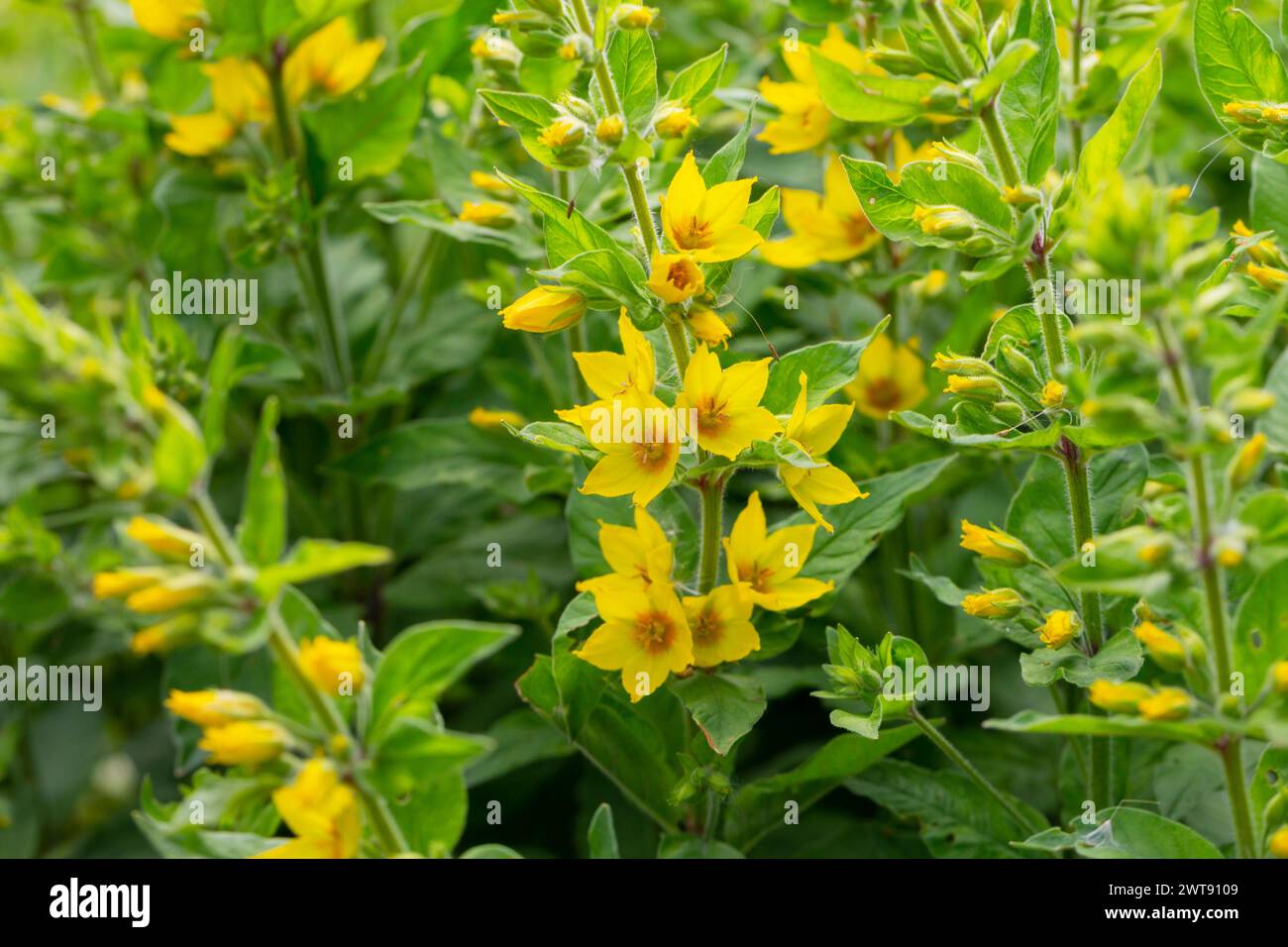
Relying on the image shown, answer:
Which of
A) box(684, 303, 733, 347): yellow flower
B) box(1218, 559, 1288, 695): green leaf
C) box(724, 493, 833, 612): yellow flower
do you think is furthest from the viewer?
box(724, 493, 833, 612): yellow flower

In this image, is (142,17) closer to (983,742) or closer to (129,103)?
(129,103)

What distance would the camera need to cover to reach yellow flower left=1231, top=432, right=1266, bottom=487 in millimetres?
762

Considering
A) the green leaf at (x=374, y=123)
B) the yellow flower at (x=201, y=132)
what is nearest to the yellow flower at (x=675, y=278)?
the green leaf at (x=374, y=123)

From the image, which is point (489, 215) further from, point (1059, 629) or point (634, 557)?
point (1059, 629)

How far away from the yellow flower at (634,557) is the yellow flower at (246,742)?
293mm

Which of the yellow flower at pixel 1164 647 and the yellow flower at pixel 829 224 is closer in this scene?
the yellow flower at pixel 1164 647

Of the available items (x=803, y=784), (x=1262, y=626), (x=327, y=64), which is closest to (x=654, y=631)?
(x=803, y=784)

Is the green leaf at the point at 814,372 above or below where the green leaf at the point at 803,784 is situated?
above

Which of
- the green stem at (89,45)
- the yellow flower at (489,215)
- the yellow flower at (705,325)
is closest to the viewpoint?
the yellow flower at (705,325)

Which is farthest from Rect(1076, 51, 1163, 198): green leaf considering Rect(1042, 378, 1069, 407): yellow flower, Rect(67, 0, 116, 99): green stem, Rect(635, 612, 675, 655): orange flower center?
Rect(67, 0, 116, 99): green stem

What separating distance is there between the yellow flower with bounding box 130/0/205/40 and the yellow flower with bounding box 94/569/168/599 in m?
0.88

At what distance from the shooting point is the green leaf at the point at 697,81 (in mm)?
1013

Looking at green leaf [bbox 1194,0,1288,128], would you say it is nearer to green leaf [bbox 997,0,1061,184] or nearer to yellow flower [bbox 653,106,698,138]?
green leaf [bbox 997,0,1061,184]

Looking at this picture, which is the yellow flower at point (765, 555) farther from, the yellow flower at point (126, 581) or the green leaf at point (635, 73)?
the yellow flower at point (126, 581)
